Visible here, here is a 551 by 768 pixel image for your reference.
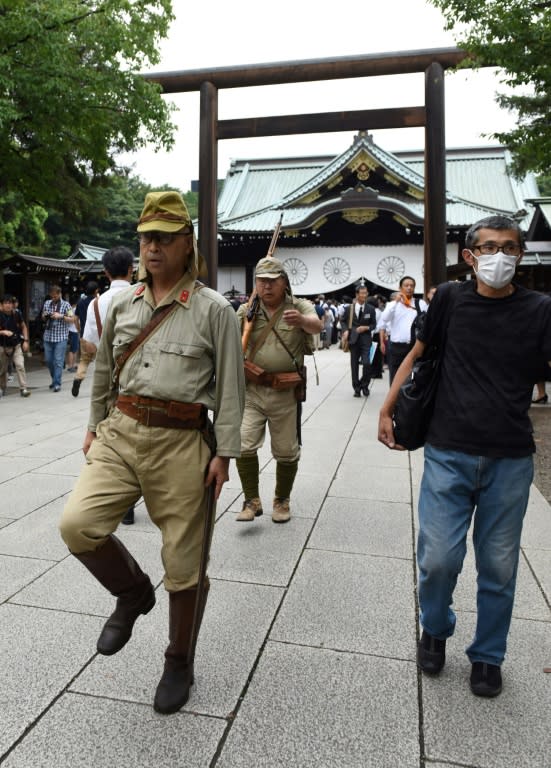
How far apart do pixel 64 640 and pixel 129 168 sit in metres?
13.2

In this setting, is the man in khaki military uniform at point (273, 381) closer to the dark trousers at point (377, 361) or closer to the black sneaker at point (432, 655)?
the black sneaker at point (432, 655)

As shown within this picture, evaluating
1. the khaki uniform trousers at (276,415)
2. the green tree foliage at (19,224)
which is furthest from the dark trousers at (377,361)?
the green tree foliage at (19,224)

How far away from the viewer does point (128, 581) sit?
2264 millimetres

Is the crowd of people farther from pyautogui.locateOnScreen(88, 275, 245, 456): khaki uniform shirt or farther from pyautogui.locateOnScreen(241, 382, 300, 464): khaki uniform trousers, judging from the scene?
pyautogui.locateOnScreen(241, 382, 300, 464): khaki uniform trousers

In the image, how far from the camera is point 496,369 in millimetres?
2195

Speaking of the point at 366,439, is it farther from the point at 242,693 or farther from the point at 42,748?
the point at 42,748

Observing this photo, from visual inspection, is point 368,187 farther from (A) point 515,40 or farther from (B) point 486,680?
(B) point 486,680

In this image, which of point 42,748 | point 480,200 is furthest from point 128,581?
point 480,200

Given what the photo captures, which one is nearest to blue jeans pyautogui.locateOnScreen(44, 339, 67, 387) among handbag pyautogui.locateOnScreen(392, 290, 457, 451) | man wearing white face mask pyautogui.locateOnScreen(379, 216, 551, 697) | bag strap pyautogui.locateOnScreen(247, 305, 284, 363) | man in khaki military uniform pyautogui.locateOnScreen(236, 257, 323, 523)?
man in khaki military uniform pyautogui.locateOnScreen(236, 257, 323, 523)

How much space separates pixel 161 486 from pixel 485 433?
116 cm

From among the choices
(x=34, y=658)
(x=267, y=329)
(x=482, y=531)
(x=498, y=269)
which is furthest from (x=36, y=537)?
(x=498, y=269)

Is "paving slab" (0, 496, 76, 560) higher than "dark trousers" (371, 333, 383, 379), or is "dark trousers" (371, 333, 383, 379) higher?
"dark trousers" (371, 333, 383, 379)

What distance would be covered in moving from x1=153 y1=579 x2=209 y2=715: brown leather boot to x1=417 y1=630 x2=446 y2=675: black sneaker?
0.88 metres

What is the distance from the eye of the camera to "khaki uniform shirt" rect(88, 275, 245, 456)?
2.20m
